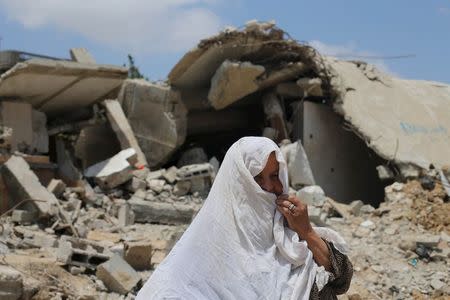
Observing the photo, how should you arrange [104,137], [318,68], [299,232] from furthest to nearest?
[104,137] < [318,68] < [299,232]

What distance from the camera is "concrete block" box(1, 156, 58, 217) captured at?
27.6 ft

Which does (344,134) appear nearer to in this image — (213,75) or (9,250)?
(213,75)

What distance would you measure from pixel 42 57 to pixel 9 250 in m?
3.60

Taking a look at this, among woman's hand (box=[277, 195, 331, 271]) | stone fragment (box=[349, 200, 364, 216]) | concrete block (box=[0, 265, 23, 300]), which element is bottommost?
stone fragment (box=[349, 200, 364, 216])

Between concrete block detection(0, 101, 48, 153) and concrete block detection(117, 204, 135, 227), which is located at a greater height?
concrete block detection(0, 101, 48, 153)

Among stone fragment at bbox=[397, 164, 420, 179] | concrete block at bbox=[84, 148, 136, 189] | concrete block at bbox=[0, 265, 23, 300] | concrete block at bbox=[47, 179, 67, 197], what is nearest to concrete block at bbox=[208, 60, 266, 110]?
concrete block at bbox=[84, 148, 136, 189]

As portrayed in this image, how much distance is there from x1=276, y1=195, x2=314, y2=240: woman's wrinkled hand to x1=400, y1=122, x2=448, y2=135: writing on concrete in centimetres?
906

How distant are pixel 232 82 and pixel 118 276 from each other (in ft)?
18.7

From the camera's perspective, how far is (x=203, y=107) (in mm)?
12828

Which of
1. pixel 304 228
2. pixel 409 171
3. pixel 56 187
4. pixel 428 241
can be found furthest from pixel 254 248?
pixel 409 171

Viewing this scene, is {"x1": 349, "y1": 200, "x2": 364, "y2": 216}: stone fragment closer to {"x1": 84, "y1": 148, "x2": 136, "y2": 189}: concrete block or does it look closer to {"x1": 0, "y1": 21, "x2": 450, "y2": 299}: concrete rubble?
{"x1": 0, "y1": 21, "x2": 450, "y2": 299}: concrete rubble

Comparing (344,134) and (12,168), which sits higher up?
(12,168)

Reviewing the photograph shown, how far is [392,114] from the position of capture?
12.0 metres

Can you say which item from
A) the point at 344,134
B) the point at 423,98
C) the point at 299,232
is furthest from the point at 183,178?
the point at 299,232
